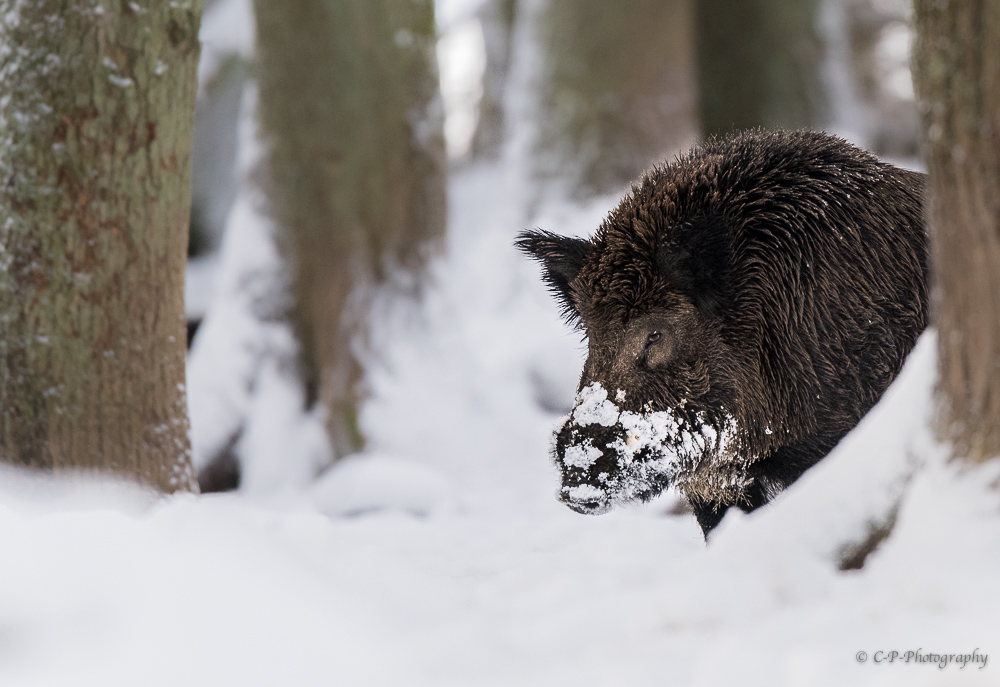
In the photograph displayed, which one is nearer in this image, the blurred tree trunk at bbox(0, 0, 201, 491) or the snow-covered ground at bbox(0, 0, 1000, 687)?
the snow-covered ground at bbox(0, 0, 1000, 687)

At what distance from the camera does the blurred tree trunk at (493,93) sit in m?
17.1

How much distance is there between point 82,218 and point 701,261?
2.26 m

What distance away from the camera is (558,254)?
371 cm

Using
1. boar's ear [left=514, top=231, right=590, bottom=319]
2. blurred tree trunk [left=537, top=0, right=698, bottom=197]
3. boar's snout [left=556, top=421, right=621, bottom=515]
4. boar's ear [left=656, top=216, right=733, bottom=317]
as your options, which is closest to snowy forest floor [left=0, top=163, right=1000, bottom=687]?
boar's snout [left=556, top=421, right=621, bottom=515]

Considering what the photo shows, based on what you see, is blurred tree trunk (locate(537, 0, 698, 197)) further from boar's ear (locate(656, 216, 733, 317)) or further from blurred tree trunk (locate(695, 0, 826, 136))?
boar's ear (locate(656, 216, 733, 317))

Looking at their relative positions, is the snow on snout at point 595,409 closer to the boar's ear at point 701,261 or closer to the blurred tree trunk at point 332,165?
the boar's ear at point 701,261

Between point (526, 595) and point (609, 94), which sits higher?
point (609, 94)

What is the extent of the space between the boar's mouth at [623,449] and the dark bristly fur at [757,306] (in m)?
0.01

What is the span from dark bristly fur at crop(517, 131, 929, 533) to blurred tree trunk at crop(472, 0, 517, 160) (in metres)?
13.6

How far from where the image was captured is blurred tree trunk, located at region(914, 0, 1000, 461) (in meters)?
2.03

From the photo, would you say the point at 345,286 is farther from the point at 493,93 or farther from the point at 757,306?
the point at 493,93

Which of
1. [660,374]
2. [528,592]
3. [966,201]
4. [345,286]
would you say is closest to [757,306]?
[660,374]

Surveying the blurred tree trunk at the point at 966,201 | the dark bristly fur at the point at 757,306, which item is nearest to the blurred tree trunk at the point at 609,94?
the dark bristly fur at the point at 757,306

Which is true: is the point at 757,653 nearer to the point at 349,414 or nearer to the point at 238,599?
the point at 238,599
